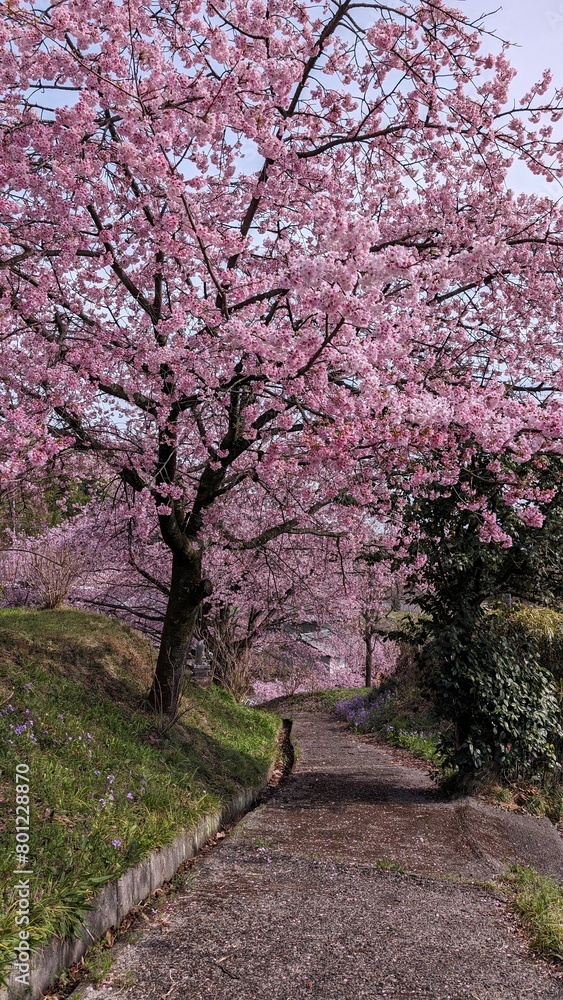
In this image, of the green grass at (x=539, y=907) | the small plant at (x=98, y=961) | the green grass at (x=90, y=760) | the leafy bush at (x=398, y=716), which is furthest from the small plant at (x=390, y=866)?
the leafy bush at (x=398, y=716)

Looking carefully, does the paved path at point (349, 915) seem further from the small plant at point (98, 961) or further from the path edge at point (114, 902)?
the path edge at point (114, 902)

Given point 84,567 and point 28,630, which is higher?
point 84,567

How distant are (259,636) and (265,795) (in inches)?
341

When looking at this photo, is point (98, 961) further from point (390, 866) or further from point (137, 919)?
point (390, 866)

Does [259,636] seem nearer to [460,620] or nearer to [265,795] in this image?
[265,795]

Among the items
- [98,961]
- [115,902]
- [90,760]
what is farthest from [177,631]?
[98,961]

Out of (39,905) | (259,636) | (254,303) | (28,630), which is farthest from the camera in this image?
(259,636)

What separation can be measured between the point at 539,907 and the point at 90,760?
351cm

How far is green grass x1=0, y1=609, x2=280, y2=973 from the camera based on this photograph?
3.79m

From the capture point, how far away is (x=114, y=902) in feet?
13.0

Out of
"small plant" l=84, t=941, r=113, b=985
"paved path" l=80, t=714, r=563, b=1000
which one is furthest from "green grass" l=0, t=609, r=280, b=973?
"paved path" l=80, t=714, r=563, b=1000

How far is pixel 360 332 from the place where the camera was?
6957 mm

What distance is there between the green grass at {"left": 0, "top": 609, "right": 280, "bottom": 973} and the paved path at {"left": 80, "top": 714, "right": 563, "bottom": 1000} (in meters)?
0.46

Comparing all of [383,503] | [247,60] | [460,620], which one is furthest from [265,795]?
[247,60]
